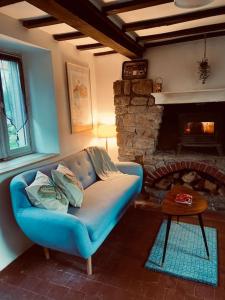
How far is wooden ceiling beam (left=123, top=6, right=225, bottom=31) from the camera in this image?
2.19 meters

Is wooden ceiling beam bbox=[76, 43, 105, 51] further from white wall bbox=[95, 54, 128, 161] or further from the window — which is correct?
the window

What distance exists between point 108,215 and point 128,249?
18.7 inches

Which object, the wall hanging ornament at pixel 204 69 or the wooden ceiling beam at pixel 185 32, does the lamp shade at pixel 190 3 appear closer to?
the wooden ceiling beam at pixel 185 32

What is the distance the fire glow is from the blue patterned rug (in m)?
1.36

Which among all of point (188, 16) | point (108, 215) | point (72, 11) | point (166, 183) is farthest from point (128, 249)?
point (188, 16)

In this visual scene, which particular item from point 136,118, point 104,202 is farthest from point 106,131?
point 104,202

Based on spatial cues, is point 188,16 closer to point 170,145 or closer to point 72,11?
point 72,11

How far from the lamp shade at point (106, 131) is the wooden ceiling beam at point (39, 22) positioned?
5.69 ft

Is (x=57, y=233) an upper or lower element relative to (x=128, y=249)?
upper

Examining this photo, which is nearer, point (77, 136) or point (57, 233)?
point (57, 233)

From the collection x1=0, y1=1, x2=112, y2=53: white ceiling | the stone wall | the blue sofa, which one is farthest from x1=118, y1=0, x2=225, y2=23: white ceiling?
the blue sofa

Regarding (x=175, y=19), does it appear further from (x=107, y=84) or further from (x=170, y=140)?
(x=170, y=140)

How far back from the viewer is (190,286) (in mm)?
1835

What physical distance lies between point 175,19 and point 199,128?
1.57m
